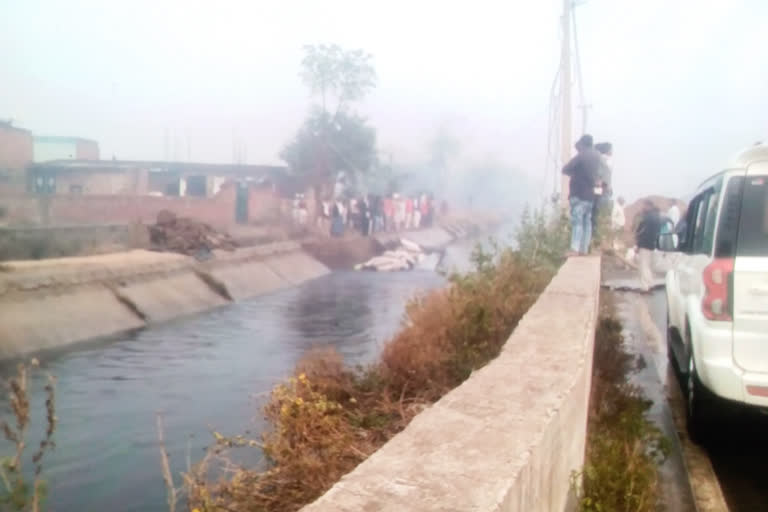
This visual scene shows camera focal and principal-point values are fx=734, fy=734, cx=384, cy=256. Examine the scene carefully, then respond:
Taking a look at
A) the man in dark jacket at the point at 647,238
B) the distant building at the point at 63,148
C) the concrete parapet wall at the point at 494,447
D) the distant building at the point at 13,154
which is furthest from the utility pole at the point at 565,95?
the distant building at the point at 63,148

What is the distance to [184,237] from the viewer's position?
20.8 meters

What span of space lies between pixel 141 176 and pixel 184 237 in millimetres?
16515

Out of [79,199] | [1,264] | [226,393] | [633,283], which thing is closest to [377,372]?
[226,393]

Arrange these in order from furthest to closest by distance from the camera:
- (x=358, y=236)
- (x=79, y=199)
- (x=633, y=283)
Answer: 1. (x=358, y=236)
2. (x=79, y=199)
3. (x=633, y=283)

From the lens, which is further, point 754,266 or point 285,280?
point 285,280

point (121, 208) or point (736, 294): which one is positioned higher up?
point (736, 294)

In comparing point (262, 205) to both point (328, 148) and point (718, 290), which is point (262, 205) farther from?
point (718, 290)

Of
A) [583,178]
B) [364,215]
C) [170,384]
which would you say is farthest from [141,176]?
[583,178]

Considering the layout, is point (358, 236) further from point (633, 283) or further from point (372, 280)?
point (633, 283)

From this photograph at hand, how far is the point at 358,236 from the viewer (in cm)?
3075

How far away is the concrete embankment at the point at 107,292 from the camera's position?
1203cm

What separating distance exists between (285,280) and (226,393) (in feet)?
43.0

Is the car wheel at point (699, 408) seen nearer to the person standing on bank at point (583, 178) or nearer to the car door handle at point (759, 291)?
the car door handle at point (759, 291)

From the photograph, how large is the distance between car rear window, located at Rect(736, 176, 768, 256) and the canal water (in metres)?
3.32
